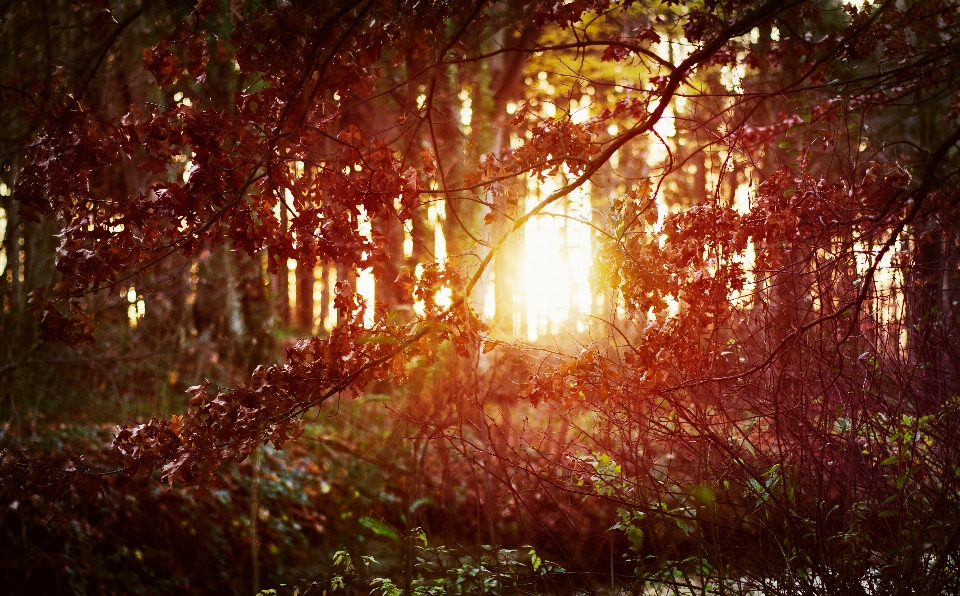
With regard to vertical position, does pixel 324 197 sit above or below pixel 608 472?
above

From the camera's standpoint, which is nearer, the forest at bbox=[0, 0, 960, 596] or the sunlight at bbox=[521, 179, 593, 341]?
the forest at bbox=[0, 0, 960, 596]

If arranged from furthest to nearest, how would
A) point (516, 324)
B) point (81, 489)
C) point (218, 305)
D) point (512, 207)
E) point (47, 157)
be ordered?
point (218, 305), point (516, 324), point (512, 207), point (81, 489), point (47, 157)

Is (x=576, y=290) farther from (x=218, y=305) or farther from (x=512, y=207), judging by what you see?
(x=218, y=305)

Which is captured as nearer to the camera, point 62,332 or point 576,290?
point 62,332

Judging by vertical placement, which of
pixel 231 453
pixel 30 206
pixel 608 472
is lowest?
pixel 608 472

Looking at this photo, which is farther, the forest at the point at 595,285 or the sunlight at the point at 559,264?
the sunlight at the point at 559,264

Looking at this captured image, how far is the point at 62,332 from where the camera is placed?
353cm

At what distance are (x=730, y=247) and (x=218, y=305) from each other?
31.2 ft

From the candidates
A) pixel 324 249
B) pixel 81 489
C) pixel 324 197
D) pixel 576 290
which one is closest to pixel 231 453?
pixel 81 489

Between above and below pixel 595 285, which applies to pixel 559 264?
above

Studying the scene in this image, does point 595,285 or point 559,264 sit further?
point 559,264

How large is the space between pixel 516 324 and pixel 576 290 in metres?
1.07

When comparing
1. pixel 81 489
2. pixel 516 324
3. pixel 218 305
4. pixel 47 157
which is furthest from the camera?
pixel 218 305

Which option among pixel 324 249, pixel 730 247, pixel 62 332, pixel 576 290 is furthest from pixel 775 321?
pixel 62 332
